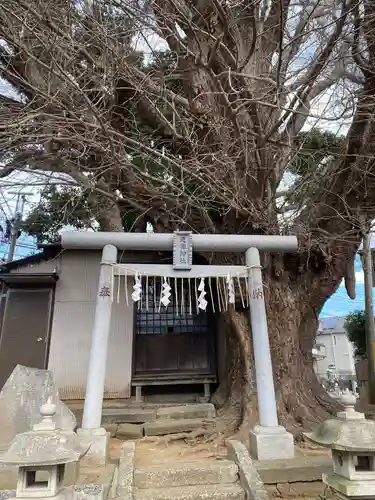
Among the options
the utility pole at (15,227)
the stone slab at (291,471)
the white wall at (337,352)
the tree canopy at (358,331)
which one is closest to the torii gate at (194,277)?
the stone slab at (291,471)

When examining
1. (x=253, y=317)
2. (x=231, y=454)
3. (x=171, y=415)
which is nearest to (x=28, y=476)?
(x=231, y=454)

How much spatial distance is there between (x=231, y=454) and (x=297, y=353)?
7.27 ft

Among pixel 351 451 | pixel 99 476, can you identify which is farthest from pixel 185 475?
pixel 351 451

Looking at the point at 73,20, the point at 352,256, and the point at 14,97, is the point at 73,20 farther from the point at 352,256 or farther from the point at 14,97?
the point at 352,256

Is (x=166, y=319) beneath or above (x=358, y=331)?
beneath

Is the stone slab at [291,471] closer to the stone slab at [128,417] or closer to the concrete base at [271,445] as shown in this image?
the concrete base at [271,445]

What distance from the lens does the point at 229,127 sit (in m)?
6.09

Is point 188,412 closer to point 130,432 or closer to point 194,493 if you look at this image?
point 130,432

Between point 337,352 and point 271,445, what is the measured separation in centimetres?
2765

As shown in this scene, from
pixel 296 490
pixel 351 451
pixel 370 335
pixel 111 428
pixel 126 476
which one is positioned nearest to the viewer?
pixel 351 451

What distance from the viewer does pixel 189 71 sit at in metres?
6.45

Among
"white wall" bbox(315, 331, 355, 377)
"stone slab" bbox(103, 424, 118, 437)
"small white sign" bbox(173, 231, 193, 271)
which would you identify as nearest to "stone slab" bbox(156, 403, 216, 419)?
"stone slab" bbox(103, 424, 118, 437)

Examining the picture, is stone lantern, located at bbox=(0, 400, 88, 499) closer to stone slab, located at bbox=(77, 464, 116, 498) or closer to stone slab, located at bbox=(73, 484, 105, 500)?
stone slab, located at bbox=(73, 484, 105, 500)

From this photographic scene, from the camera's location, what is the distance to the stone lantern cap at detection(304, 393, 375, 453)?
2975mm
